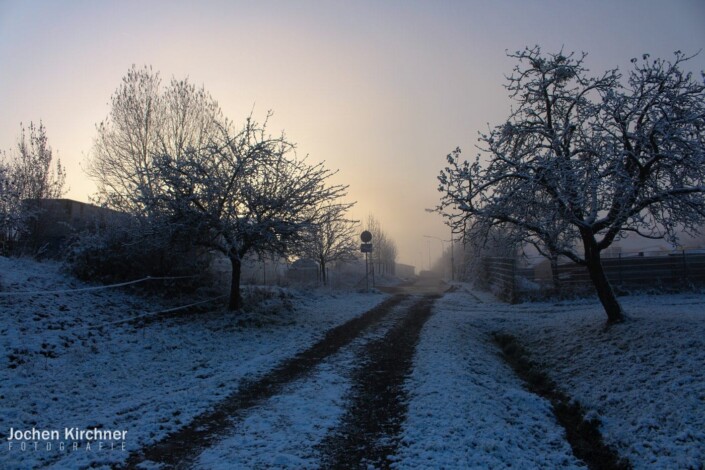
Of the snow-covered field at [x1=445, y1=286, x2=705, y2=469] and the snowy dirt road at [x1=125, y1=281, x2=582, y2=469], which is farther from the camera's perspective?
the snow-covered field at [x1=445, y1=286, x2=705, y2=469]

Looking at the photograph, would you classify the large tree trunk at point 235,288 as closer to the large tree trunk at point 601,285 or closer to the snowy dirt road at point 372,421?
the snowy dirt road at point 372,421

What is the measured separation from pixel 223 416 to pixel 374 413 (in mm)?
2035

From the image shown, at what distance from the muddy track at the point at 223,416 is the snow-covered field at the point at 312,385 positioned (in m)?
0.18

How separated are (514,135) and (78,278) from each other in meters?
12.9

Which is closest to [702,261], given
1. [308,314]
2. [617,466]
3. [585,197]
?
[585,197]

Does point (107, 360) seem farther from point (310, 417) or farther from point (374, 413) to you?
point (374, 413)

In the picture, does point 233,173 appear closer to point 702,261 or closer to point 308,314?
point 308,314

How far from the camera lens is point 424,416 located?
569cm

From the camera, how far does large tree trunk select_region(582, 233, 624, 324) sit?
9.45m

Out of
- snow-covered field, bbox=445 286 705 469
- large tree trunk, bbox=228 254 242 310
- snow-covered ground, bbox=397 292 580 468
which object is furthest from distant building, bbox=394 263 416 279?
snow-covered ground, bbox=397 292 580 468

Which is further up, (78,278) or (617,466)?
(78,278)

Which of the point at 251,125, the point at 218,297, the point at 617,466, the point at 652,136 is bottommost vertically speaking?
the point at 617,466

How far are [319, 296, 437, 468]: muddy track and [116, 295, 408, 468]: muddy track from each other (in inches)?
44.6

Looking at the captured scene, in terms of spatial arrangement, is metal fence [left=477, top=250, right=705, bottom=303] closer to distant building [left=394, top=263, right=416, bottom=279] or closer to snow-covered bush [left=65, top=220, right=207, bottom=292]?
snow-covered bush [left=65, top=220, right=207, bottom=292]
